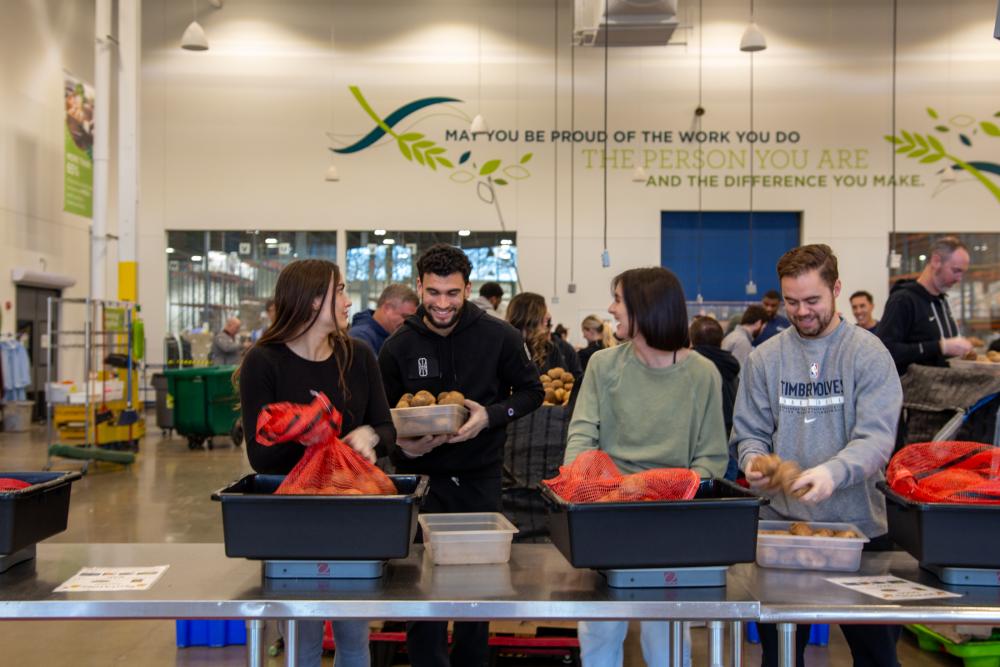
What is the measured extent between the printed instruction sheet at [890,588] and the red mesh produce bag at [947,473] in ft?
0.56

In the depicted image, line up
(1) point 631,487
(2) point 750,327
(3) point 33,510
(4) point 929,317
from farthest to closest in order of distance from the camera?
(2) point 750,327 → (4) point 929,317 → (3) point 33,510 → (1) point 631,487

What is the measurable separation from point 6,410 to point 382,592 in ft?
38.1

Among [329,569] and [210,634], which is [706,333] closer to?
[210,634]

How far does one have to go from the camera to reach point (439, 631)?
268 centimetres

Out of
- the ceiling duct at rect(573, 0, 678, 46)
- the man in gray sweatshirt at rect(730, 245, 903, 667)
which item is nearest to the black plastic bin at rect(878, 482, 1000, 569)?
the man in gray sweatshirt at rect(730, 245, 903, 667)

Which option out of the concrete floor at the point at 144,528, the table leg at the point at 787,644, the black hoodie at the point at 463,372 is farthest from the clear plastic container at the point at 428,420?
the concrete floor at the point at 144,528

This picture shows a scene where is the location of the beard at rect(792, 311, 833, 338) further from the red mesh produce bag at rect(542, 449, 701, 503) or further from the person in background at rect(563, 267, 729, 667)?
the red mesh produce bag at rect(542, 449, 701, 503)

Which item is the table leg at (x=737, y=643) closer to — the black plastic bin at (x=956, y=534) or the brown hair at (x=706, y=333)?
the black plastic bin at (x=956, y=534)

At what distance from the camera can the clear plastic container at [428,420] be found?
8.46 ft

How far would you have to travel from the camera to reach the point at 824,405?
2.29 meters

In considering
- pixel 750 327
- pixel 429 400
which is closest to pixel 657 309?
pixel 429 400

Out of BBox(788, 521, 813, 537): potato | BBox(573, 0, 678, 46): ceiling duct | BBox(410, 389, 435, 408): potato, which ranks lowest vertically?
BBox(788, 521, 813, 537): potato

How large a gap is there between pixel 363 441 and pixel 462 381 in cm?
78

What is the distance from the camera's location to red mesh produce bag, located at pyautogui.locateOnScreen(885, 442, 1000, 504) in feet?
6.12
